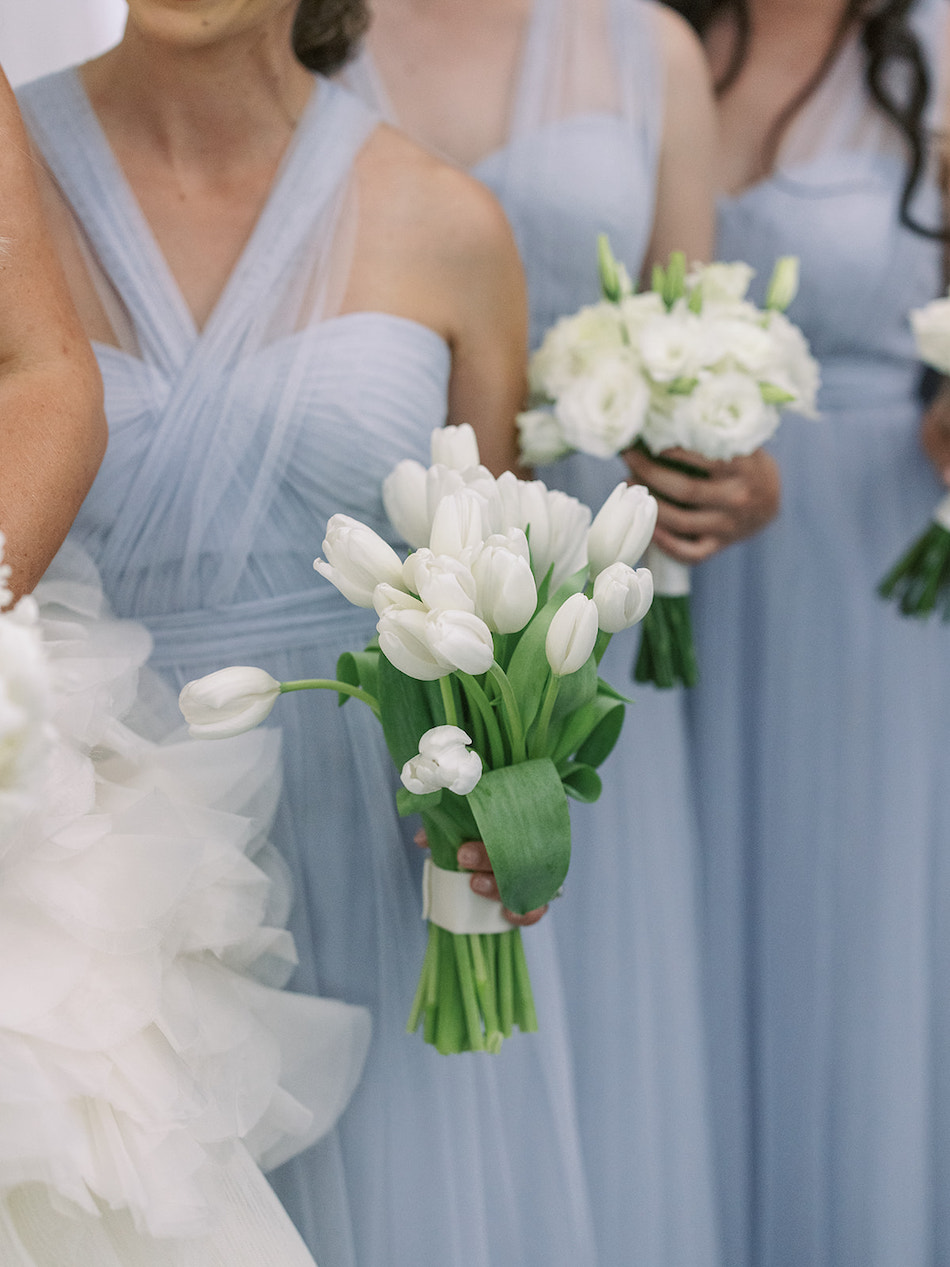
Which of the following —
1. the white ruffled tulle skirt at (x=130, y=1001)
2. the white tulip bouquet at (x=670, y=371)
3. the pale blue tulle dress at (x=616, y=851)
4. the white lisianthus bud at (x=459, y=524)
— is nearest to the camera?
the white ruffled tulle skirt at (x=130, y=1001)

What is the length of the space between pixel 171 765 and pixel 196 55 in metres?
0.63

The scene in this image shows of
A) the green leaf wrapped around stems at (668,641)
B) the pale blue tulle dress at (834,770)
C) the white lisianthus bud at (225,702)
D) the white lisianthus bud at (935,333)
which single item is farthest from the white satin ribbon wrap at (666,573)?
the white lisianthus bud at (225,702)

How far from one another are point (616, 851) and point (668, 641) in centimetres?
25

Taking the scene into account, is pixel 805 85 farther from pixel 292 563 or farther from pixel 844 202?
pixel 292 563

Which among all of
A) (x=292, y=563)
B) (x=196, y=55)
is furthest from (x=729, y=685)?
(x=196, y=55)

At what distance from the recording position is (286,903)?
0.89 metres

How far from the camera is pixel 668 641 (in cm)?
131

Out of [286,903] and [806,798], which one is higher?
[286,903]

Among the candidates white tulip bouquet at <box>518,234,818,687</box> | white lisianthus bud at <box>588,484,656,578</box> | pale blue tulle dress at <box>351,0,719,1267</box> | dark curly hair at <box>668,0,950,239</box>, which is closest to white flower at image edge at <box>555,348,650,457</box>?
white tulip bouquet at <box>518,234,818,687</box>

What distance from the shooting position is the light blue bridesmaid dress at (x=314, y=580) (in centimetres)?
98

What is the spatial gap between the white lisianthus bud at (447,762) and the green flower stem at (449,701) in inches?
1.6

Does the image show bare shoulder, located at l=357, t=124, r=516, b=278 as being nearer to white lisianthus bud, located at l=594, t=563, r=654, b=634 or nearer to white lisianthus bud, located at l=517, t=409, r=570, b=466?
white lisianthus bud, located at l=517, t=409, r=570, b=466

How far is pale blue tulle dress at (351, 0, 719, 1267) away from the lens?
4.14 feet

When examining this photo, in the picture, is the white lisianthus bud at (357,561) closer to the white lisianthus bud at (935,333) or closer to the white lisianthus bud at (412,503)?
the white lisianthus bud at (412,503)
